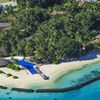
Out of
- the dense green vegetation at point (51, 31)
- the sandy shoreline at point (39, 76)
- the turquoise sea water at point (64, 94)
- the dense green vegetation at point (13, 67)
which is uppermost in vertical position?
the dense green vegetation at point (51, 31)

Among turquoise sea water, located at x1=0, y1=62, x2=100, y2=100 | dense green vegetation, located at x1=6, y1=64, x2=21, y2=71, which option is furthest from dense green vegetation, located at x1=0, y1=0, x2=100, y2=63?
turquoise sea water, located at x1=0, y1=62, x2=100, y2=100

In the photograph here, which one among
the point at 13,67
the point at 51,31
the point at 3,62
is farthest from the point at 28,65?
the point at 51,31

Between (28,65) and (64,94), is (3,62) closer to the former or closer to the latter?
(28,65)

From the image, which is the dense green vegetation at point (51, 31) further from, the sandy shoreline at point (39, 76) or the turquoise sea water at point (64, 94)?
the turquoise sea water at point (64, 94)

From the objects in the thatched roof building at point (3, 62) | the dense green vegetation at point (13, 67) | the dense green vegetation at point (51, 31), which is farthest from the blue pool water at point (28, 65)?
the thatched roof building at point (3, 62)

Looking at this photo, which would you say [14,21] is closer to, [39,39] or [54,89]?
[39,39]

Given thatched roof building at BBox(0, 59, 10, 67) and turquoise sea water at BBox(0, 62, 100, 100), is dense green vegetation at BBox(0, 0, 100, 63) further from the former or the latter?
turquoise sea water at BBox(0, 62, 100, 100)
